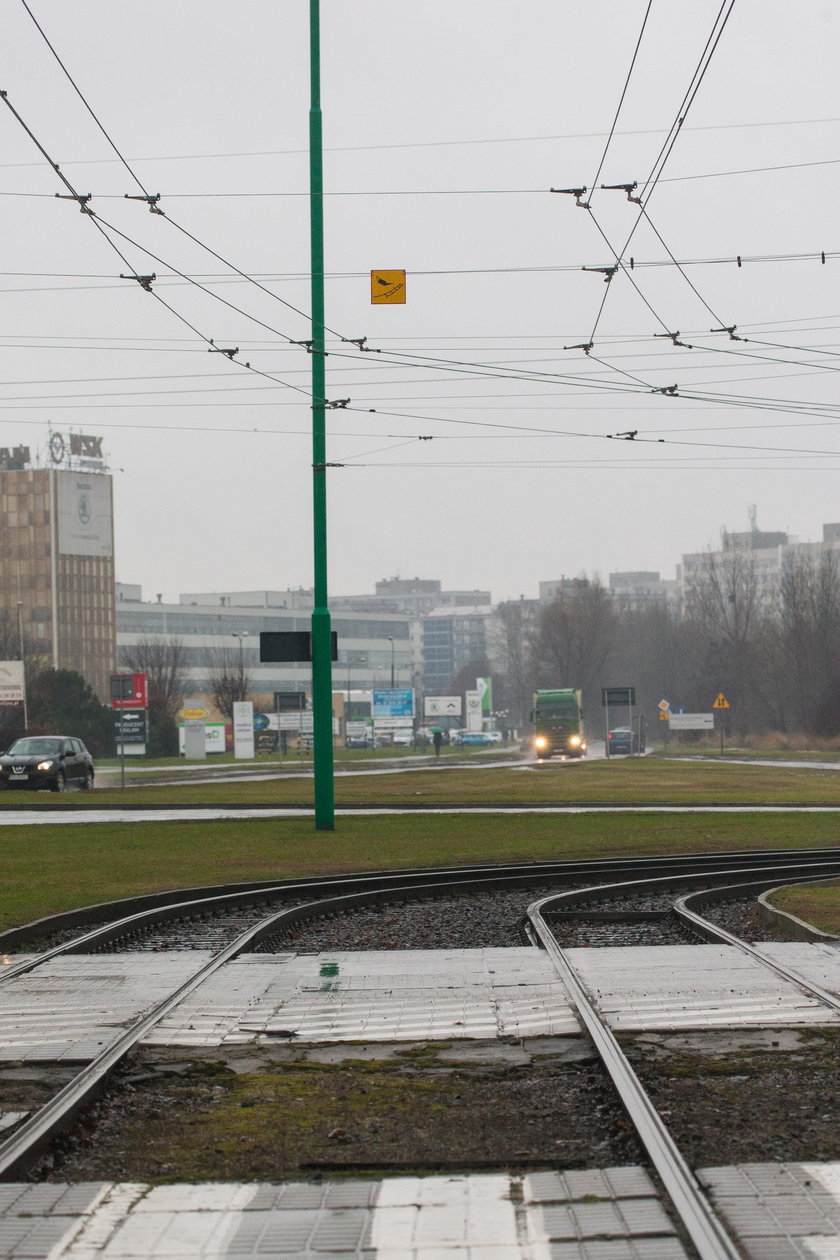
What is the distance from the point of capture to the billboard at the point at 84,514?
478 feet

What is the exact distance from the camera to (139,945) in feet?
40.7

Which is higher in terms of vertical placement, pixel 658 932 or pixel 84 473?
pixel 84 473

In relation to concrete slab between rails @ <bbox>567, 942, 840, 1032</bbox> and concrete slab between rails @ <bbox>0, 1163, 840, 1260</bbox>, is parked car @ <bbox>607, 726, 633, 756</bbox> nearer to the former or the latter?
concrete slab between rails @ <bbox>567, 942, 840, 1032</bbox>

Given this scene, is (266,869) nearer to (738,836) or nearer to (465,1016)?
(738,836)

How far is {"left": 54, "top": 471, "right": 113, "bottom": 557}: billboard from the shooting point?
145750 millimetres

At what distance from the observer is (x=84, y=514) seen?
484 ft

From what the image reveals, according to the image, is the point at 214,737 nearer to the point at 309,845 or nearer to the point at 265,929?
the point at 309,845

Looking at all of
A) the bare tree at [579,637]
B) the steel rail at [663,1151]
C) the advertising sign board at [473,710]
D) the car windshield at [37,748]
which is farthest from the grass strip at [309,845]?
the bare tree at [579,637]

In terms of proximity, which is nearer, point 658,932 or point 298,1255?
point 298,1255

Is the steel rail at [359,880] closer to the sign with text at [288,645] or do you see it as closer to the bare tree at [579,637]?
the sign with text at [288,645]

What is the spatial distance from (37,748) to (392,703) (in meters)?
67.3

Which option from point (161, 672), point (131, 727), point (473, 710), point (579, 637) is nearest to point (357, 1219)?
point (131, 727)

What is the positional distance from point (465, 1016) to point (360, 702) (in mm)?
163857

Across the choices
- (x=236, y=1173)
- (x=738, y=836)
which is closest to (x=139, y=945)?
(x=236, y=1173)
